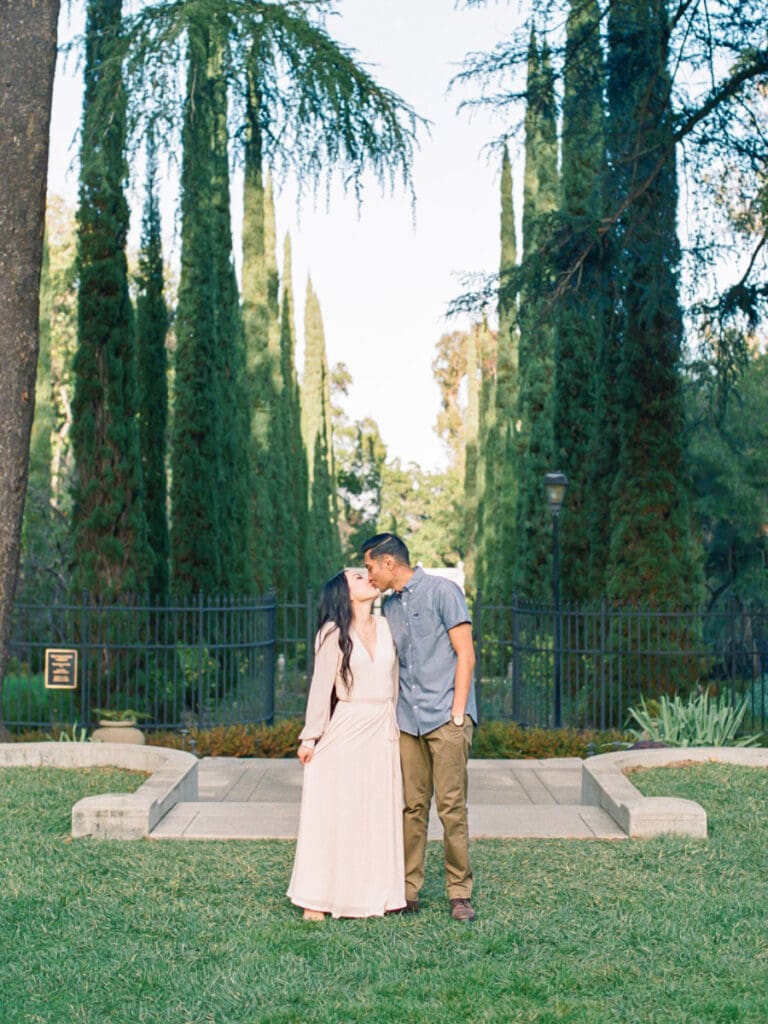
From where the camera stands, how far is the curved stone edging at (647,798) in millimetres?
8078

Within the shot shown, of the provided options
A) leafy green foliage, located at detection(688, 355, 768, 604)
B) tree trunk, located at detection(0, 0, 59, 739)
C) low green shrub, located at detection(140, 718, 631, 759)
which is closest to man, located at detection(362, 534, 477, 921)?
tree trunk, located at detection(0, 0, 59, 739)

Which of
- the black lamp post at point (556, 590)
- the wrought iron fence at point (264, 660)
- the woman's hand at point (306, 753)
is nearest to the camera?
the woman's hand at point (306, 753)

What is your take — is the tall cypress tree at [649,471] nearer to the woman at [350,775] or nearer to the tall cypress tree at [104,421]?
the tall cypress tree at [104,421]

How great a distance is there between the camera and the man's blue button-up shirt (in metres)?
6.34

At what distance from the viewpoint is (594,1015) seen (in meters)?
4.91

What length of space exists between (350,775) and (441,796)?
17.2 inches

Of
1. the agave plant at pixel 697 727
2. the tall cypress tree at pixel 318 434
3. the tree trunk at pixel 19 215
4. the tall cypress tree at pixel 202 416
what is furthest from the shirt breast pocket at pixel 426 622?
the tall cypress tree at pixel 318 434

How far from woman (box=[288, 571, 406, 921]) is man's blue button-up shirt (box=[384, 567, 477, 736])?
101 millimetres

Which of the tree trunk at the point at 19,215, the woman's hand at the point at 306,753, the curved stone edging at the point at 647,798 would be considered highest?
the tree trunk at the point at 19,215

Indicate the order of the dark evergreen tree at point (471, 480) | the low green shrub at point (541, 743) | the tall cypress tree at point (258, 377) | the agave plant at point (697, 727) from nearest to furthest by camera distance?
the agave plant at point (697, 727) → the low green shrub at point (541, 743) → the tall cypress tree at point (258, 377) → the dark evergreen tree at point (471, 480)

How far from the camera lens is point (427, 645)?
6.35 meters

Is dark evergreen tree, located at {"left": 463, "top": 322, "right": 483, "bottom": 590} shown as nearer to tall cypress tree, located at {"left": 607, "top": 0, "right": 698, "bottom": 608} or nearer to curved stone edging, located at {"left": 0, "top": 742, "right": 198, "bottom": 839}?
tall cypress tree, located at {"left": 607, "top": 0, "right": 698, "bottom": 608}

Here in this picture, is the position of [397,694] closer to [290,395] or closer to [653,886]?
[653,886]

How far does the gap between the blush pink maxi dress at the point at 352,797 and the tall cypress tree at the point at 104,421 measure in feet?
34.5
